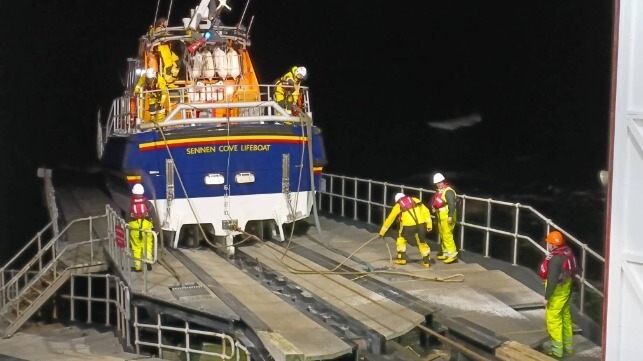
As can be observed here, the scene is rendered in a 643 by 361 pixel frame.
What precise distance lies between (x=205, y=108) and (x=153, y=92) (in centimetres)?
114

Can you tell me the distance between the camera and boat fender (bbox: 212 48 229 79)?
1168 cm

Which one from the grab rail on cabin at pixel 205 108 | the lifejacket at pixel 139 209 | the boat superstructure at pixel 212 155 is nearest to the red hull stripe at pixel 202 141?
the boat superstructure at pixel 212 155

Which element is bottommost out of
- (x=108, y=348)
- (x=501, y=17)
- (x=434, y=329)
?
(x=108, y=348)

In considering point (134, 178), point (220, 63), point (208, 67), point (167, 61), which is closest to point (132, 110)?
point (167, 61)

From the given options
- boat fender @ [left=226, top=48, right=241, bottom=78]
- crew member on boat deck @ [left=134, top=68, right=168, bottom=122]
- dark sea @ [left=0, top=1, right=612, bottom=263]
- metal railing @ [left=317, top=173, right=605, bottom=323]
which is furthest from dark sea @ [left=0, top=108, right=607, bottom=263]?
crew member on boat deck @ [left=134, top=68, right=168, bottom=122]

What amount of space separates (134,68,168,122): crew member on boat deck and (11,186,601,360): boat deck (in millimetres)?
2188

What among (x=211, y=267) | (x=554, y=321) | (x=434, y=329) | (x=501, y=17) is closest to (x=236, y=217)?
(x=211, y=267)

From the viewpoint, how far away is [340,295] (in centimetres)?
780

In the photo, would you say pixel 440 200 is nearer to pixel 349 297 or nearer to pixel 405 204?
pixel 405 204

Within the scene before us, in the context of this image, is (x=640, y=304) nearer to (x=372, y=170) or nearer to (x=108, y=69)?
(x=372, y=170)

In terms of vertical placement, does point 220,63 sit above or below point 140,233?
above

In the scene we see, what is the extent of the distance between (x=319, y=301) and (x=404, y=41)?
20.4m

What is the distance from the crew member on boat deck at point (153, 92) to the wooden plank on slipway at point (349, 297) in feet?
8.66

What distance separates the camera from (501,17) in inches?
1022
